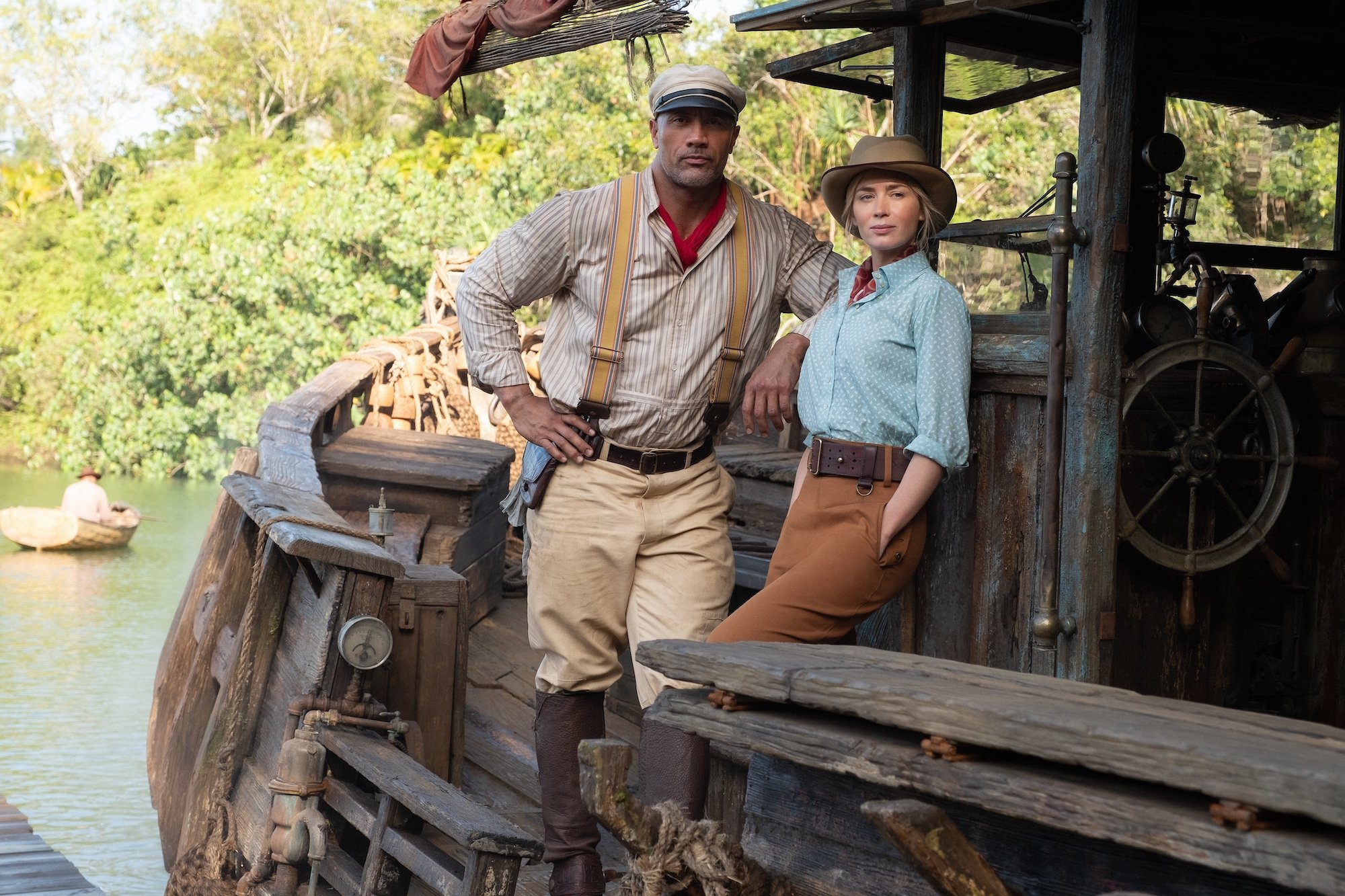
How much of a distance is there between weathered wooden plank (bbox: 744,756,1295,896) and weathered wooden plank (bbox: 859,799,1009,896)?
10cm

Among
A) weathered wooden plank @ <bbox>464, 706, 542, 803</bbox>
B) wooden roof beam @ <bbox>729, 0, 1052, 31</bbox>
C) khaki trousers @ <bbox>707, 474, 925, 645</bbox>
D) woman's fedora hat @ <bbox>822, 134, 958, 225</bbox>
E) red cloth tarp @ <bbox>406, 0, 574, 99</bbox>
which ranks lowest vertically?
weathered wooden plank @ <bbox>464, 706, 542, 803</bbox>

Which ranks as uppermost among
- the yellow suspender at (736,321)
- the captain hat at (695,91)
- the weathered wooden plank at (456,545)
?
the captain hat at (695,91)

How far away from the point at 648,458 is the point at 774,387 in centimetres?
39

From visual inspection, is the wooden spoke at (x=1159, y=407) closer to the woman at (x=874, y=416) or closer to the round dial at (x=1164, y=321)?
the round dial at (x=1164, y=321)

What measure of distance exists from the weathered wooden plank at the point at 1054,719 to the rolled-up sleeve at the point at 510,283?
1.37m

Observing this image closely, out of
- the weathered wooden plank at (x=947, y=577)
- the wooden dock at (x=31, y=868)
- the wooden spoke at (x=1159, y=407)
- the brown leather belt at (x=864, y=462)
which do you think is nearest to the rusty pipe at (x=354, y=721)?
the wooden dock at (x=31, y=868)

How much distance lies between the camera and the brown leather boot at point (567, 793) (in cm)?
381

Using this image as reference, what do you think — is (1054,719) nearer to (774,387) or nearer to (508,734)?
(774,387)

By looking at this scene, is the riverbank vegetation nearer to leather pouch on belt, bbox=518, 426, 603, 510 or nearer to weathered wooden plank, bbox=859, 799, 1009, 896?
leather pouch on belt, bbox=518, 426, 603, 510

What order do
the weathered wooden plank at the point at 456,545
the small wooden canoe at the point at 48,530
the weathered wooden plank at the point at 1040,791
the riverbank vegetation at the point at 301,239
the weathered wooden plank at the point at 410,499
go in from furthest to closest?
the riverbank vegetation at the point at 301,239, the small wooden canoe at the point at 48,530, the weathered wooden plank at the point at 410,499, the weathered wooden plank at the point at 456,545, the weathered wooden plank at the point at 1040,791

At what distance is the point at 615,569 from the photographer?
386 cm

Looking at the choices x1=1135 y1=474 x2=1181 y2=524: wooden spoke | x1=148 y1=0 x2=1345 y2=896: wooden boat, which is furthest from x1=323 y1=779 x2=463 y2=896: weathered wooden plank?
x1=1135 y1=474 x2=1181 y2=524: wooden spoke

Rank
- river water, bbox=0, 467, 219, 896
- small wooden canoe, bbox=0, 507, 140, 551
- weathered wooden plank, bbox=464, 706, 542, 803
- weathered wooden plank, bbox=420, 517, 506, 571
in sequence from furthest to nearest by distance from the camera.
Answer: small wooden canoe, bbox=0, 507, 140, 551, river water, bbox=0, 467, 219, 896, weathered wooden plank, bbox=420, 517, 506, 571, weathered wooden plank, bbox=464, 706, 542, 803

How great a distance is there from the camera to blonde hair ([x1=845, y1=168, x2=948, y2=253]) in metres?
3.42
